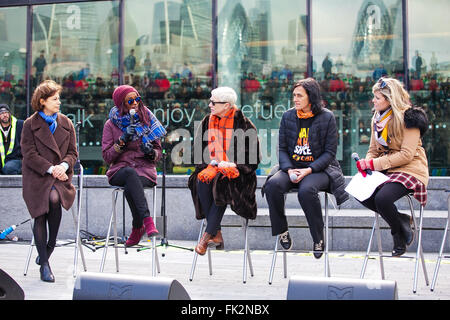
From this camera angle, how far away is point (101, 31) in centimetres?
1059

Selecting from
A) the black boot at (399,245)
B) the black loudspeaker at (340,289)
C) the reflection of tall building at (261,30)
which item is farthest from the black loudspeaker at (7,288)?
the reflection of tall building at (261,30)

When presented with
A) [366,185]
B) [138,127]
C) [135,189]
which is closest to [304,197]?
[366,185]

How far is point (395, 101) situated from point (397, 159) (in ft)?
1.65

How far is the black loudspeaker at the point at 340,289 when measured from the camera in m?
3.00

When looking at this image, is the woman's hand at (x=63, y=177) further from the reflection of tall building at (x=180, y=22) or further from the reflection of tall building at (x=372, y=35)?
the reflection of tall building at (x=372, y=35)

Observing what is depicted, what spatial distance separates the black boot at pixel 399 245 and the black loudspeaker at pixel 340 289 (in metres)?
2.06

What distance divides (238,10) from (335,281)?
769cm

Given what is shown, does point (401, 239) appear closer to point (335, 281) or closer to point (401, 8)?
point (335, 281)

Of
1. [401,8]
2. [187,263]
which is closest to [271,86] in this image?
[401,8]

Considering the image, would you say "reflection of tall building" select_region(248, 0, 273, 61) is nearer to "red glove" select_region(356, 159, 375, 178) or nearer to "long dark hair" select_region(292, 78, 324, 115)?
"long dark hair" select_region(292, 78, 324, 115)

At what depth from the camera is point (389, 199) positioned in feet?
16.2

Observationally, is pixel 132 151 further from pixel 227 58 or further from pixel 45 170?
pixel 227 58

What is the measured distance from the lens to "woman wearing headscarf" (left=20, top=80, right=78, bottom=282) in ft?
18.1

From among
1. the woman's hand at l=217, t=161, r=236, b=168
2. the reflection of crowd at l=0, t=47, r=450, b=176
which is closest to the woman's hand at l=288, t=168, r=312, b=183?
the woman's hand at l=217, t=161, r=236, b=168
